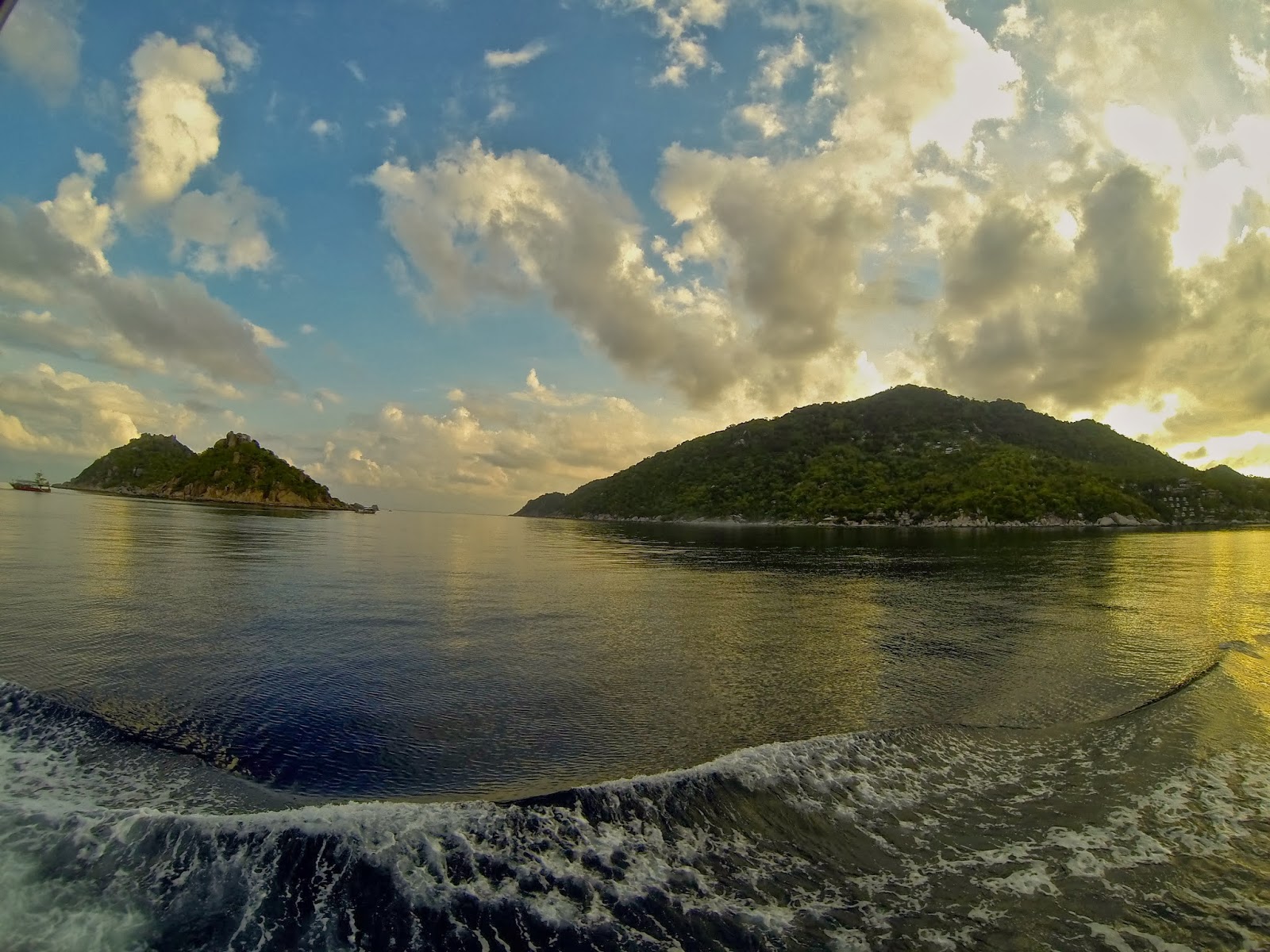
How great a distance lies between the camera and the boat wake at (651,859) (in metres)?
8.76

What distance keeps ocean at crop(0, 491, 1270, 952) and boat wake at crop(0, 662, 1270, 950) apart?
0.06m

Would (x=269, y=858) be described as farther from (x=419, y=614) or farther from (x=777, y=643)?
(x=419, y=614)

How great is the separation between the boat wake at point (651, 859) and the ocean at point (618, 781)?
6cm

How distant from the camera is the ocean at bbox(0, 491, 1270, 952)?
9.07 m

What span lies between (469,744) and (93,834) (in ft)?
24.4

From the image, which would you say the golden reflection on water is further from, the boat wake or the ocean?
the boat wake

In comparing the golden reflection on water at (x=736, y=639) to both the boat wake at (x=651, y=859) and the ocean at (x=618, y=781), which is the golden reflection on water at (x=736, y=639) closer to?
the ocean at (x=618, y=781)

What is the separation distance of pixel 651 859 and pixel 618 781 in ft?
9.08

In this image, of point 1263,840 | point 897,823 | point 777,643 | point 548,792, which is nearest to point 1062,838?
point 897,823

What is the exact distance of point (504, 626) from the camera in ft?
104

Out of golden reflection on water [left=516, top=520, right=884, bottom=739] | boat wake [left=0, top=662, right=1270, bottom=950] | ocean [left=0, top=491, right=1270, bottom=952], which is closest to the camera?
boat wake [left=0, top=662, right=1270, bottom=950]

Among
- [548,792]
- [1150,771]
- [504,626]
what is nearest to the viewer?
[548,792]

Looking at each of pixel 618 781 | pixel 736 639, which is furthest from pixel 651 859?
pixel 736 639

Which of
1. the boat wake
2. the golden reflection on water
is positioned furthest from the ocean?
the golden reflection on water
